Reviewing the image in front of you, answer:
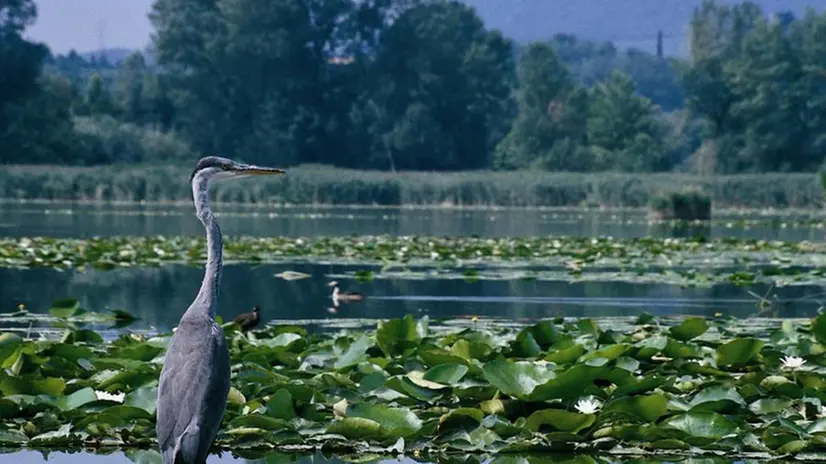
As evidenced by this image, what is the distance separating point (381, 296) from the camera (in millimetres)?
13117

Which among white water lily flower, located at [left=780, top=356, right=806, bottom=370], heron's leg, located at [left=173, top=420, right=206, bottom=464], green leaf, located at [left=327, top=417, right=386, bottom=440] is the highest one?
heron's leg, located at [left=173, top=420, right=206, bottom=464]

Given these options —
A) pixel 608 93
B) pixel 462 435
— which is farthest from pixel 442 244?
pixel 608 93

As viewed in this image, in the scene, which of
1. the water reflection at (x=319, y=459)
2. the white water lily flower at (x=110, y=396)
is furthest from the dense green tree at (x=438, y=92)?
the water reflection at (x=319, y=459)

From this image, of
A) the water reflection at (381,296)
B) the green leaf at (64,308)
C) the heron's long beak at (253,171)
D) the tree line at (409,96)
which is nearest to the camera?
the heron's long beak at (253,171)

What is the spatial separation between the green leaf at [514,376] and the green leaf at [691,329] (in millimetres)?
1639

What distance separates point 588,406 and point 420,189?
4018 centimetres

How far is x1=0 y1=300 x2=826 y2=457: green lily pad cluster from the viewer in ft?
19.1

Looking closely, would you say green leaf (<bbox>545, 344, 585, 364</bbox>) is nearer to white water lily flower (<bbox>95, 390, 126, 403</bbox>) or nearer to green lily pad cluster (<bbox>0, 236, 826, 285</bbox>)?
white water lily flower (<bbox>95, 390, 126, 403</bbox>)

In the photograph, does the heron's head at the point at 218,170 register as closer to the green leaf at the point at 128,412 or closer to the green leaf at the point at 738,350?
the green leaf at the point at 128,412

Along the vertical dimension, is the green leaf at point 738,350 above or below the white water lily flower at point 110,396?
above

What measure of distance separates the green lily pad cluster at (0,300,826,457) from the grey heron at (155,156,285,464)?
37.2 inches

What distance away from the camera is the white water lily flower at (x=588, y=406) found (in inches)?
237

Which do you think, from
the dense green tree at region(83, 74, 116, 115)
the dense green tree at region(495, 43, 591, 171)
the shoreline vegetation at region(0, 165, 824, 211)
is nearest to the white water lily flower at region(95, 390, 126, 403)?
the shoreline vegetation at region(0, 165, 824, 211)

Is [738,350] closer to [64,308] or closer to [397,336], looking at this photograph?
[397,336]
